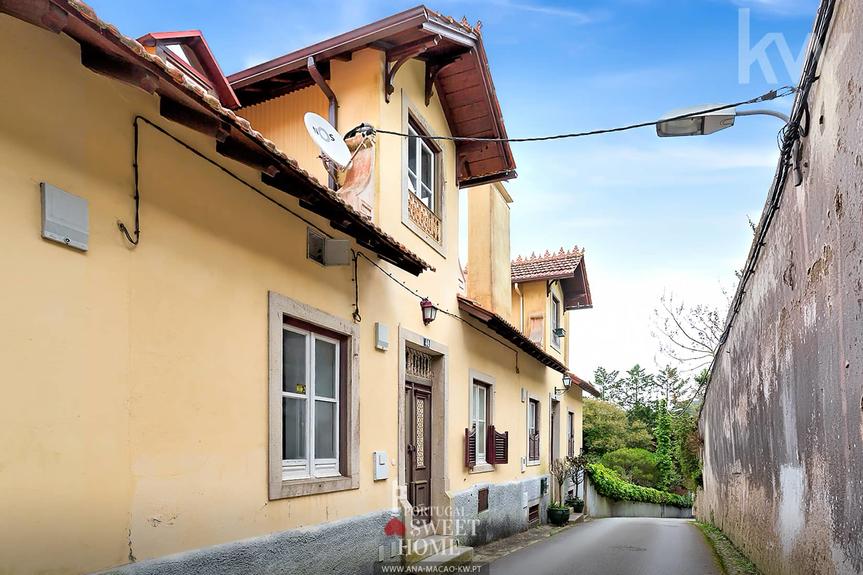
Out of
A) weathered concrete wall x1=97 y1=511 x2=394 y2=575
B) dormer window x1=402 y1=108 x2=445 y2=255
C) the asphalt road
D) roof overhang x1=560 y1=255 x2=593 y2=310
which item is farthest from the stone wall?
roof overhang x1=560 y1=255 x2=593 y2=310

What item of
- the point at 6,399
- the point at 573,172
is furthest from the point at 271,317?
the point at 573,172

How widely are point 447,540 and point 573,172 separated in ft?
29.5

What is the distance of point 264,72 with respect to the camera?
361 inches

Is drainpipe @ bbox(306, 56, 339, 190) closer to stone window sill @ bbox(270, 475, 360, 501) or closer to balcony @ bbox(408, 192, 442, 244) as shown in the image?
balcony @ bbox(408, 192, 442, 244)

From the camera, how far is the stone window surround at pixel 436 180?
9.36 m

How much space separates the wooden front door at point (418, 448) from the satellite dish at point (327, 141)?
3.42m

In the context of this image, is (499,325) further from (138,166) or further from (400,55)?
(138,166)

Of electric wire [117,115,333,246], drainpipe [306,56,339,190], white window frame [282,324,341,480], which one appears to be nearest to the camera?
electric wire [117,115,333,246]

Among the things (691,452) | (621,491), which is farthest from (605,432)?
(691,452)

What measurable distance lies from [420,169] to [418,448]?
412 centimetres

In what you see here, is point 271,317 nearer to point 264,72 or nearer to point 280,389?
point 280,389

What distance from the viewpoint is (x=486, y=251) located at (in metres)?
14.5

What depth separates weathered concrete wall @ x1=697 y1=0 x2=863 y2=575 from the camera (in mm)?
4113

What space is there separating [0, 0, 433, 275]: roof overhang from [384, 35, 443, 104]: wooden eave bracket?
287cm
